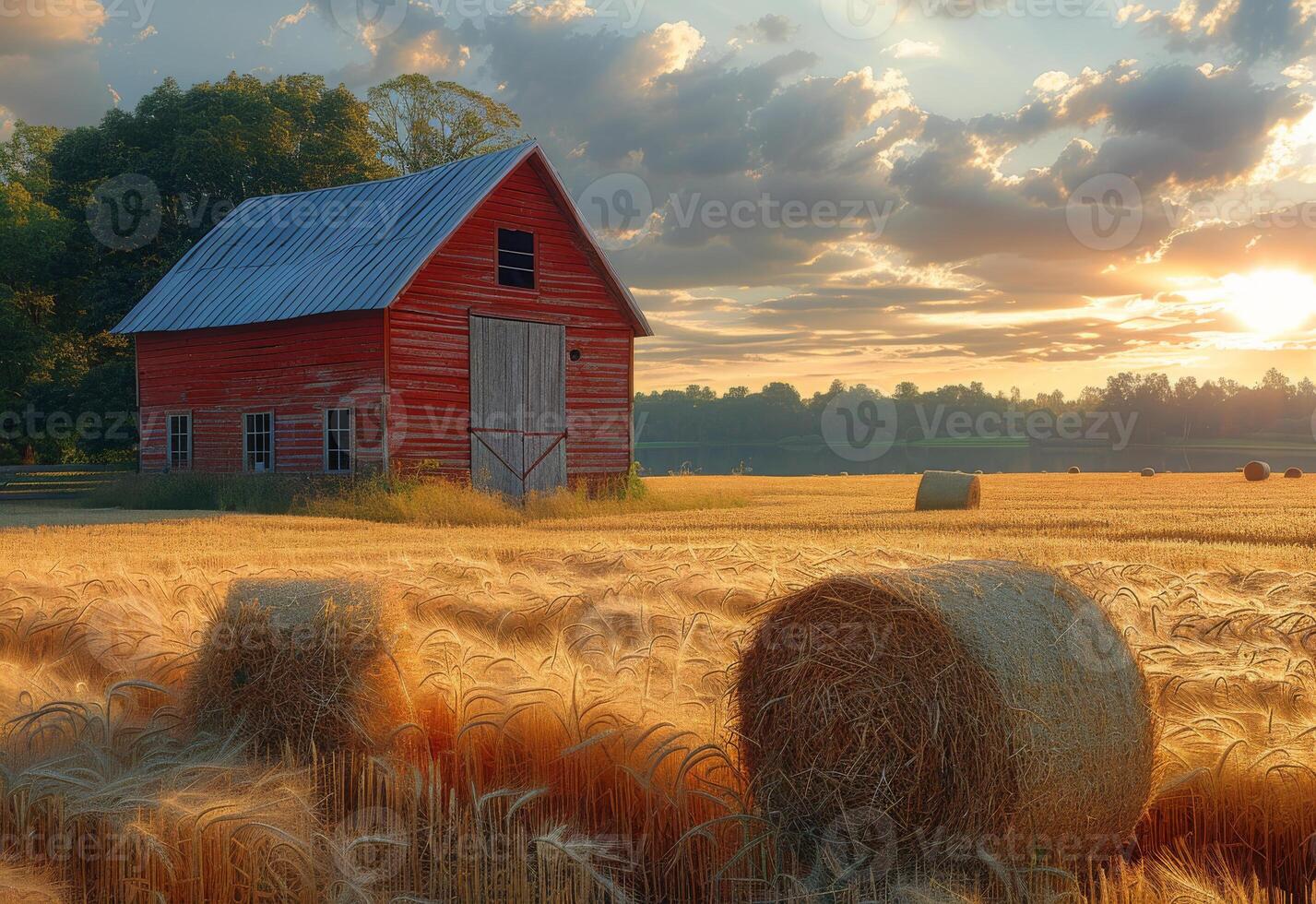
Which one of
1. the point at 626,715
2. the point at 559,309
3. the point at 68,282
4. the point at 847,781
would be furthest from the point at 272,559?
the point at 68,282

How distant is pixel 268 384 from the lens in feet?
77.0

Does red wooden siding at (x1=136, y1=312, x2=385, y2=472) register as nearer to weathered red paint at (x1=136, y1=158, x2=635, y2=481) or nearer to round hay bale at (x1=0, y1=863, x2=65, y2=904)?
weathered red paint at (x1=136, y1=158, x2=635, y2=481)

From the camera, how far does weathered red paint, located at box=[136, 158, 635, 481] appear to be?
70.2ft

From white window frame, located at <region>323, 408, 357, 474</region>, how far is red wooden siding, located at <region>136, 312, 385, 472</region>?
0.29 ft

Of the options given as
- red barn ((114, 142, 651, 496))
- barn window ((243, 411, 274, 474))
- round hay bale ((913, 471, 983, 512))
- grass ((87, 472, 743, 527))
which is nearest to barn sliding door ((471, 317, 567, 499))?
red barn ((114, 142, 651, 496))

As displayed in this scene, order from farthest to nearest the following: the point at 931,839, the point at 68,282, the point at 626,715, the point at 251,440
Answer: the point at 68,282, the point at 251,440, the point at 626,715, the point at 931,839

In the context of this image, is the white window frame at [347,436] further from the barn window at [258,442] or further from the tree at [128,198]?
the tree at [128,198]

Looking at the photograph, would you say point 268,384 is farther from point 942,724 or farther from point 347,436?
point 942,724

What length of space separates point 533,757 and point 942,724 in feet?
6.78

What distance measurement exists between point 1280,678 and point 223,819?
16.5 ft

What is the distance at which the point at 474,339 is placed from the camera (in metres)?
22.4

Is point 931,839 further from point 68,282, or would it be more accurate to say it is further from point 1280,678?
point 68,282

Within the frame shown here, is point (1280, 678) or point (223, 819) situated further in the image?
point (1280, 678)

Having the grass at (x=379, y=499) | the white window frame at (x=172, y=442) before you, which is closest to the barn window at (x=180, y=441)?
the white window frame at (x=172, y=442)
